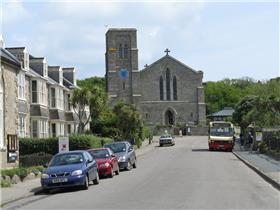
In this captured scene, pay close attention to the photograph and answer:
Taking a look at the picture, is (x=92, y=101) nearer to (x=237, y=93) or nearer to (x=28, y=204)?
(x=28, y=204)

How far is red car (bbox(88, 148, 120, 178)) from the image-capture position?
25666mm

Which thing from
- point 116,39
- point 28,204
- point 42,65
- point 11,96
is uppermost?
point 116,39

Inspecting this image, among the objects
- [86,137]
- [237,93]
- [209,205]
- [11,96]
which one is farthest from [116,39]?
[209,205]

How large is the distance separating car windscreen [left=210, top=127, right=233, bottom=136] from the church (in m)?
49.1

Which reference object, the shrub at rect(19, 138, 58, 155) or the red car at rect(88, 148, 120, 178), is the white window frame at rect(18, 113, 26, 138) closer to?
the shrub at rect(19, 138, 58, 155)

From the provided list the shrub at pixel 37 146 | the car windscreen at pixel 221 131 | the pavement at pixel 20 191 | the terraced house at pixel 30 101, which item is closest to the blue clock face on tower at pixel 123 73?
the terraced house at pixel 30 101

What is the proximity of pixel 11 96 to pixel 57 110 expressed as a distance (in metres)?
21.6

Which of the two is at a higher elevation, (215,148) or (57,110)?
(57,110)

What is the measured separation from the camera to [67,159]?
21.7 m

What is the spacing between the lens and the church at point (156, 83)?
107188 mm

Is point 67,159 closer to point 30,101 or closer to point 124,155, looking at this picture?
point 124,155

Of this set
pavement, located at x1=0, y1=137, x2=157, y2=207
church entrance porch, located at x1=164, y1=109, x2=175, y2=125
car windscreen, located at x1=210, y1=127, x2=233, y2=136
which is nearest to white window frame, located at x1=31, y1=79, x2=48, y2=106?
car windscreen, located at x1=210, y1=127, x2=233, y2=136

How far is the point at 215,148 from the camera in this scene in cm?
5669

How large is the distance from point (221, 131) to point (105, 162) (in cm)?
3287
